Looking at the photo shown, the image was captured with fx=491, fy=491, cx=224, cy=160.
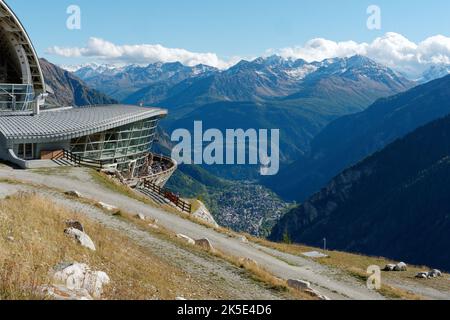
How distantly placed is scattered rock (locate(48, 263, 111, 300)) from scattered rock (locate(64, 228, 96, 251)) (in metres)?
3.19

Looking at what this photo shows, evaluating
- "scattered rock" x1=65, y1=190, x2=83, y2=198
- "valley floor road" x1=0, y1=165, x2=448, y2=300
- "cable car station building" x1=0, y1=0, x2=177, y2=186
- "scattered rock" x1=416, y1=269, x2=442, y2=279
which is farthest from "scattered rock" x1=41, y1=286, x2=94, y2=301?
"cable car station building" x1=0, y1=0, x2=177, y2=186

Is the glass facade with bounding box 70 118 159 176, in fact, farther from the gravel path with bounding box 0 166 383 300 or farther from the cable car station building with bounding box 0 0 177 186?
the gravel path with bounding box 0 166 383 300

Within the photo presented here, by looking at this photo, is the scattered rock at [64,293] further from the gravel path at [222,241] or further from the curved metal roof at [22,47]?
the curved metal roof at [22,47]

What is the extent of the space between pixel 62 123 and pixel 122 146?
1238 cm

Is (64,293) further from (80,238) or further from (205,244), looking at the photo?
(205,244)

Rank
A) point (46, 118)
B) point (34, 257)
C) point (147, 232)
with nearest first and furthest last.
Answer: point (34, 257) < point (147, 232) < point (46, 118)

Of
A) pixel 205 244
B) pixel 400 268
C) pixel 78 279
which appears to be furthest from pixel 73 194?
pixel 400 268

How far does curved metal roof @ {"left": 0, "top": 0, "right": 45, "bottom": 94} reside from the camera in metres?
74.5

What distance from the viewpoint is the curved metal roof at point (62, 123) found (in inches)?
2178

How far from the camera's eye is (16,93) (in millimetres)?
77062

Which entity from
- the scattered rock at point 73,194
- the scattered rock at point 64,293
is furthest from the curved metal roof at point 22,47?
the scattered rock at point 64,293

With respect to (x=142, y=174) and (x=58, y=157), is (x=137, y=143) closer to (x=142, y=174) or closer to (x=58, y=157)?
(x=142, y=174)

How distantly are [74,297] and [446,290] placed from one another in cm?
2799

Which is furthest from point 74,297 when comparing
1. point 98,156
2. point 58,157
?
point 98,156
